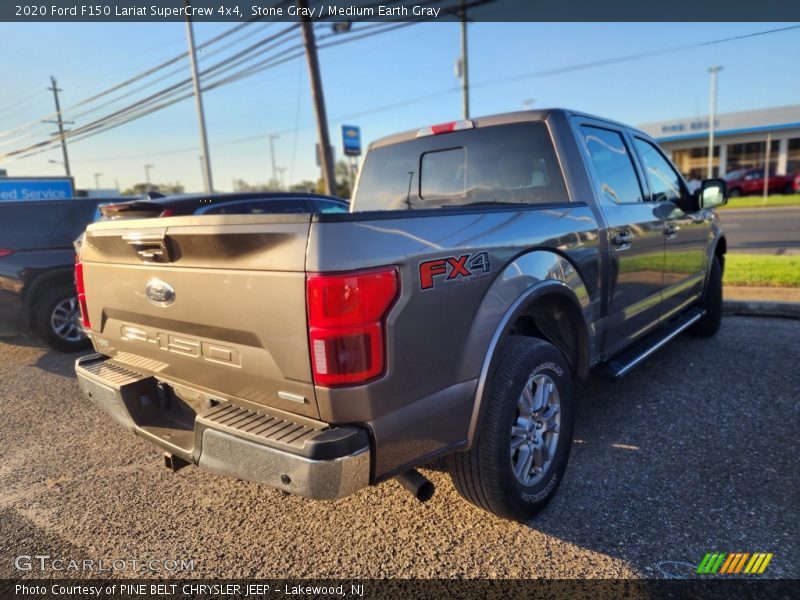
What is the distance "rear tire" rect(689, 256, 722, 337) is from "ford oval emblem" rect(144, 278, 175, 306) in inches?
192

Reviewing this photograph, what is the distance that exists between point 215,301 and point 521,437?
154 centimetres

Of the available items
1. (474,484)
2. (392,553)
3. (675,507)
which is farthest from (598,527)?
(392,553)

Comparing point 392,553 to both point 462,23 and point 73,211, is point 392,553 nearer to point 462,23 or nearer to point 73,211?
point 73,211

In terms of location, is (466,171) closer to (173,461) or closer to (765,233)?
(173,461)

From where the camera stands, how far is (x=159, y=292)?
246 cm

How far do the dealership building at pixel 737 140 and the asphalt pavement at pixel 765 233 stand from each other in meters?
25.3

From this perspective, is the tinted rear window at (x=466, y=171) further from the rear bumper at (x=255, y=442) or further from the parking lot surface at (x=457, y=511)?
the rear bumper at (x=255, y=442)

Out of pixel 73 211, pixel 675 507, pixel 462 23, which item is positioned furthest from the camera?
pixel 462 23

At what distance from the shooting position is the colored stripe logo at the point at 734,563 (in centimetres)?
226

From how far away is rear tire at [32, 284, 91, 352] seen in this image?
5.95m

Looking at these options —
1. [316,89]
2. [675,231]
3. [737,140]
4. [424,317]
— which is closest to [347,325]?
[424,317]

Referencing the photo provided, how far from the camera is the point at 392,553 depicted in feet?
8.15

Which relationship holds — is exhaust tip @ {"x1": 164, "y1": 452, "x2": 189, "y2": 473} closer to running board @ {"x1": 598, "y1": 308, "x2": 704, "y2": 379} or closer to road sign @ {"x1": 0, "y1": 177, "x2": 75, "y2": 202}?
running board @ {"x1": 598, "y1": 308, "x2": 704, "y2": 379}

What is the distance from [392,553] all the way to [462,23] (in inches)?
837
